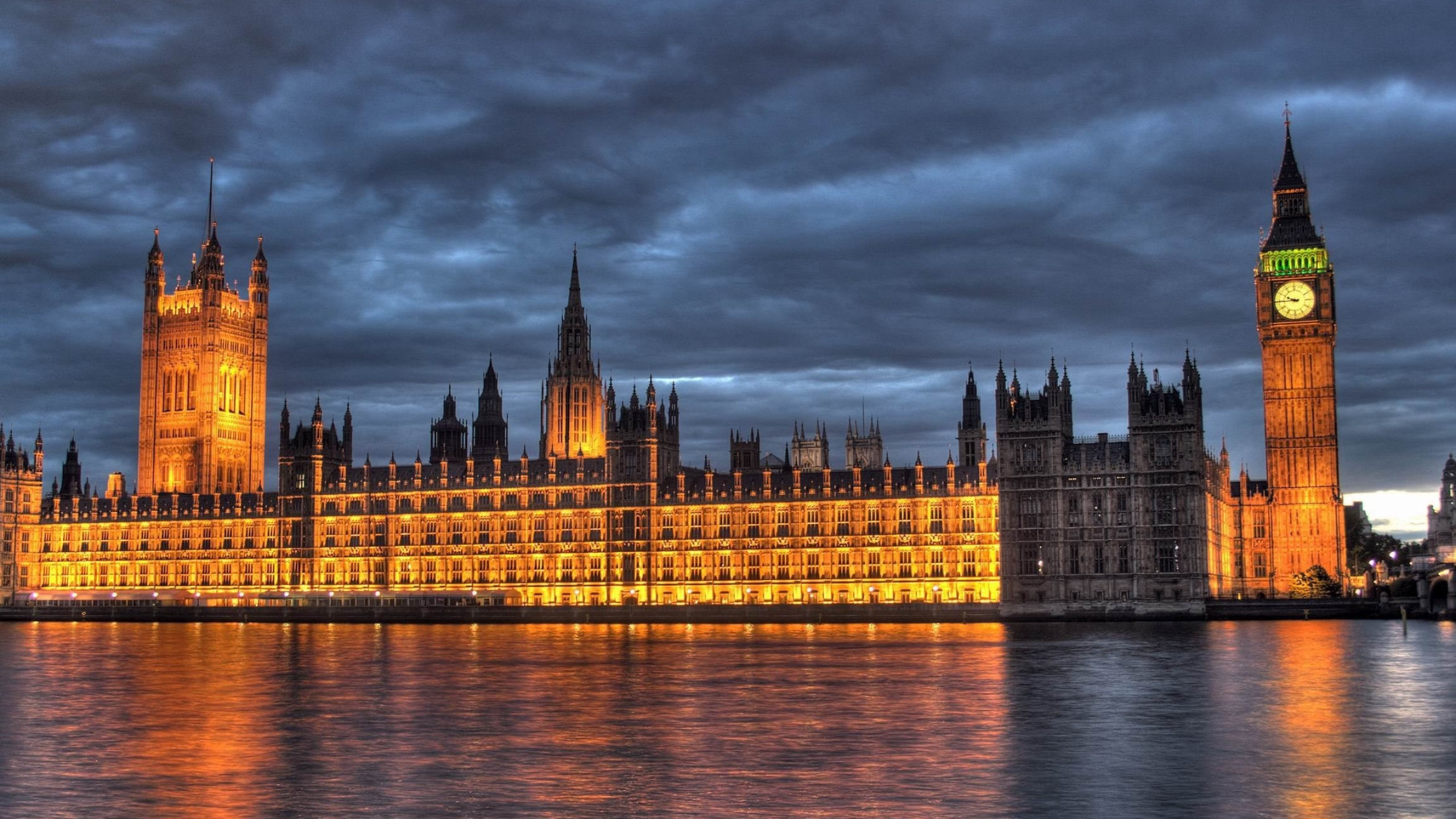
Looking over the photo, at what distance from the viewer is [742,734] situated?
41.7m

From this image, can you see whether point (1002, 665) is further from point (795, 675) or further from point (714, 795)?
point (714, 795)

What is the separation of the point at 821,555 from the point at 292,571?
64156 millimetres

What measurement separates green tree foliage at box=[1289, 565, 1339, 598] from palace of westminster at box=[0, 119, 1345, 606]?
20.4 feet

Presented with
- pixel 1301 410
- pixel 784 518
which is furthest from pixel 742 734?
pixel 1301 410

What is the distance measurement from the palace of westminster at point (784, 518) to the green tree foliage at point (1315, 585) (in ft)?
20.4

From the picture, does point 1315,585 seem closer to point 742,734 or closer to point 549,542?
point 549,542

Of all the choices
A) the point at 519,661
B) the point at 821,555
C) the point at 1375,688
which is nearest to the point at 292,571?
the point at 821,555

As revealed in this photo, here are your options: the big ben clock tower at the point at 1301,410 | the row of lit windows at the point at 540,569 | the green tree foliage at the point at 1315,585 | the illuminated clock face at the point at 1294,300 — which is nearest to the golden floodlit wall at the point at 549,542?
the row of lit windows at the point at 540,569

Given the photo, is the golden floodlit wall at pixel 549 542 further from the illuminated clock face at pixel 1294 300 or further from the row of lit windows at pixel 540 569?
the illuminated clock face at pixel 1294 300

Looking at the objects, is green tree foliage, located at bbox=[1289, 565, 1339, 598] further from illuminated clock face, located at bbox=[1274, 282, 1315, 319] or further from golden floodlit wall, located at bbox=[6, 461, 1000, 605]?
golden floodlit wall, located at bbox=[6, 461, 1000, 605]

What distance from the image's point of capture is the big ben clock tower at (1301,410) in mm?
168375

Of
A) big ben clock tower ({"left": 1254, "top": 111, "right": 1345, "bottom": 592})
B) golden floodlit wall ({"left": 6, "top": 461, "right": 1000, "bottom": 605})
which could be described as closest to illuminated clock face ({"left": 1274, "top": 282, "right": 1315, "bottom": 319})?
big ben clock tower ({"left": 1254, "top": 111, "right": 1345, "bottom": 592})

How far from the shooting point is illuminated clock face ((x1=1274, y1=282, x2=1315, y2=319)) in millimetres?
170375

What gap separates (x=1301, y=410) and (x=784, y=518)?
2320 inches
